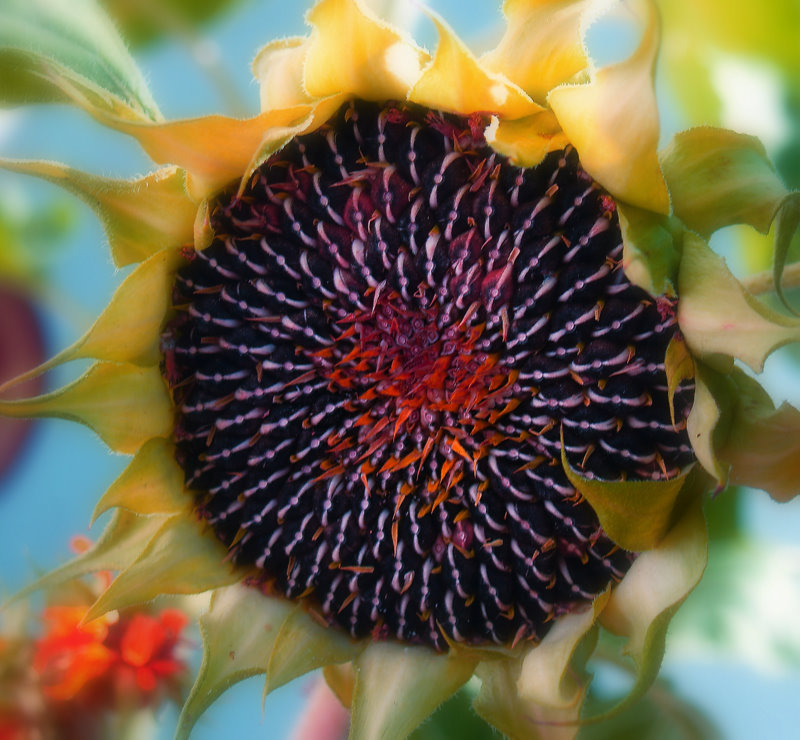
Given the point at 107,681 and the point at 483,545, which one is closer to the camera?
the point at 483,545

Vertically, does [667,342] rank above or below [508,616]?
above

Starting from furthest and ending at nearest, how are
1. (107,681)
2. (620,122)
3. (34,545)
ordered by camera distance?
(34,545) → (107,681) → (620,122)

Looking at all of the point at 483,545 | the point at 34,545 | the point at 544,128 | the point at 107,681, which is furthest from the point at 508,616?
the point at 34,545

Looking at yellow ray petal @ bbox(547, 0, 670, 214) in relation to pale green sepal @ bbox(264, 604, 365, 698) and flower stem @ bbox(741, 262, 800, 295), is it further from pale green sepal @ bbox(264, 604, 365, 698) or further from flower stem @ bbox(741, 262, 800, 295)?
pale green sepal @ bbox(264, 604, 365, 698)

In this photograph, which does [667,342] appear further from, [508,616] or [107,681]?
[107,681]

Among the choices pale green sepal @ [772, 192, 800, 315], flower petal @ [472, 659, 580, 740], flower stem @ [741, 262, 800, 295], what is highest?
pale green sepal @ [772, 192, 800, 315]

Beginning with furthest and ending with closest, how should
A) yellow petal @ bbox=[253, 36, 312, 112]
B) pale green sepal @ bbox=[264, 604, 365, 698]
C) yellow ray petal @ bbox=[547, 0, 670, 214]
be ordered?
pale green sepal @ bbox=[264, 604, 365, 698]
yellow petal @ bbox=[253, 36, 312, 112]
yellow ray petal @ bbox=[547, 0, 670, 214]

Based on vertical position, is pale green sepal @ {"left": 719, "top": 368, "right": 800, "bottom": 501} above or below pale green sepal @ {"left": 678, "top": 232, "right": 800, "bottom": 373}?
below

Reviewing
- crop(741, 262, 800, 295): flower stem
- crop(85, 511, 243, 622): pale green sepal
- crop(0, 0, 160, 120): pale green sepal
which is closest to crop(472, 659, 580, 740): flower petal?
crop(85, 511, 243, 622): pale green sepal
